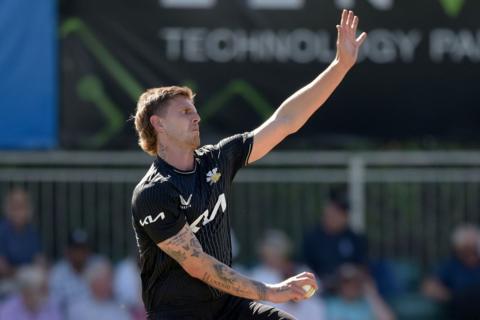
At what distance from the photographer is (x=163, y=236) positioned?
197 inches

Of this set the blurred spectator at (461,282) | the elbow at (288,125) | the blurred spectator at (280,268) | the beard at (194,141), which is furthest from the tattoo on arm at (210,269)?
the blurred spectator at (461,282)

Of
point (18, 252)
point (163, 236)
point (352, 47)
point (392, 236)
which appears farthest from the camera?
point (392, 236)

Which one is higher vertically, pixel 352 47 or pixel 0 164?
pixel 352 47

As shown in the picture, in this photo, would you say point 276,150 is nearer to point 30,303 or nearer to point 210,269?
point 30,303

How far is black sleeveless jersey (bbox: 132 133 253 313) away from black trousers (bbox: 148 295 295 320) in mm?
29

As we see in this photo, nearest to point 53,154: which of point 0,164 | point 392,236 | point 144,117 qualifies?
point 0,164

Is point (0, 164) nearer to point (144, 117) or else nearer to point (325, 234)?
point (325, 234)

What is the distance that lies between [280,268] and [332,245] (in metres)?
0.54

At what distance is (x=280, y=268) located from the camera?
32.7ft

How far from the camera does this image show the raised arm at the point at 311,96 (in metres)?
5.42

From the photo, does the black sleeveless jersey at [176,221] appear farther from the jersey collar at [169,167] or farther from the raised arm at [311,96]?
the raised arm at [311,96]

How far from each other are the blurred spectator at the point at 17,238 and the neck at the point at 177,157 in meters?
5.09

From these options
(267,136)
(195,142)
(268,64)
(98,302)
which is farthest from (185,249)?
(268,64)

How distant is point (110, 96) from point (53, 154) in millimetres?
845
